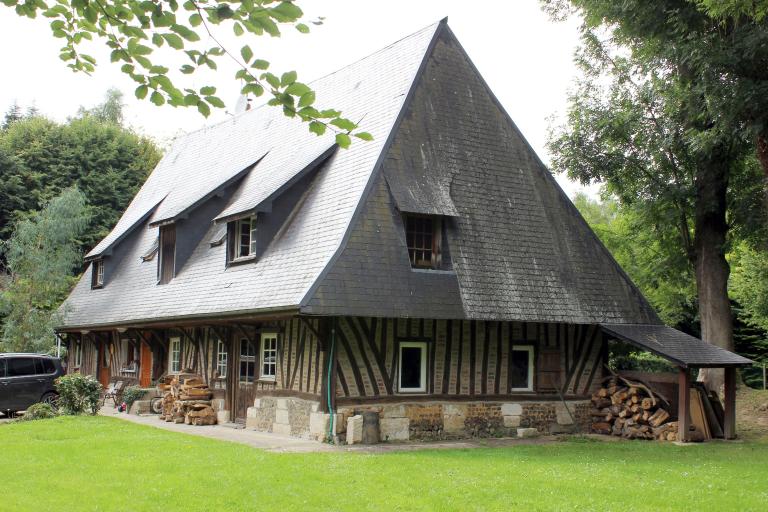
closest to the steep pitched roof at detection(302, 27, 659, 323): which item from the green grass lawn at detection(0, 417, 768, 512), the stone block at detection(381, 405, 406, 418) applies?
the stone block at detection(381, 405, 406, 418)

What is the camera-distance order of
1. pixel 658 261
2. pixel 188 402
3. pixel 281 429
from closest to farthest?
pixel 281 429
pixel 188 402
pixel 658 261

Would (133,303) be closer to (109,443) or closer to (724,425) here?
(109,443)

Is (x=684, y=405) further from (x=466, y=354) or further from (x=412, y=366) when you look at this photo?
(x=412, y=366)

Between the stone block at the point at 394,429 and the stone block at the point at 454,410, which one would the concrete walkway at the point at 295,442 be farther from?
the stone block at the point at 454,410

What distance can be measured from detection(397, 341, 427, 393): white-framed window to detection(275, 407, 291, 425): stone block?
221 cm

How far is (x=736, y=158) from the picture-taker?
65.2 ft

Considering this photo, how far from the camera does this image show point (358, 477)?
1053 cm

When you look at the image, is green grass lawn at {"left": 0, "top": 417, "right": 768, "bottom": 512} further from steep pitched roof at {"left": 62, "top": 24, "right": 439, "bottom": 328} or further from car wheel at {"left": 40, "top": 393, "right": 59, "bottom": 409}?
car wheel at {"left": 40, "top": 393, "right": 59, "bottom": 409}

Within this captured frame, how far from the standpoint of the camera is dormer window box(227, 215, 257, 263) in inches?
698

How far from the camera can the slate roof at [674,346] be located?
1594 cm

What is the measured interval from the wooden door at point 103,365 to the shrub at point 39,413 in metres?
6.93

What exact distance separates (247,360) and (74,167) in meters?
24.7

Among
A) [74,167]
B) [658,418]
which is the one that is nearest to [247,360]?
[658,418]

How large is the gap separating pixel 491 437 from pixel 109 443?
279 inches
